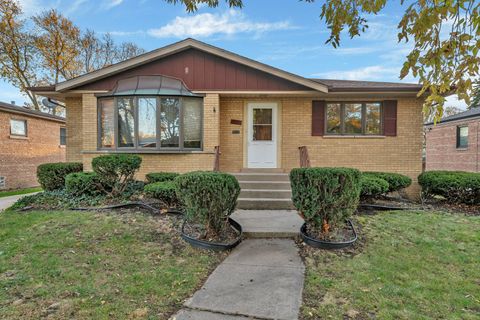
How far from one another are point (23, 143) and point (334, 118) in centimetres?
1577


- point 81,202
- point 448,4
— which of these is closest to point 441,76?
point 448,4

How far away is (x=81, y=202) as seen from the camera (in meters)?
7.47

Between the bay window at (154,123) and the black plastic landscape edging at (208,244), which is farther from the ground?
the bay window at (154,123)

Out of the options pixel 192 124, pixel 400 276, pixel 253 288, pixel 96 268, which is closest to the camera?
pixel 253 288

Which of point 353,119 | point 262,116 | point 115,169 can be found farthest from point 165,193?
point 353,119

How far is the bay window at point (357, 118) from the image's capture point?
9.70 meters

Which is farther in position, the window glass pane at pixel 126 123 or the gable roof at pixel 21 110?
the gable roof at pixel 21 110

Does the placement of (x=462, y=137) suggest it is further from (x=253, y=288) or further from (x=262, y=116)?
(x=253, y=288)

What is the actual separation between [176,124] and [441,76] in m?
7.24

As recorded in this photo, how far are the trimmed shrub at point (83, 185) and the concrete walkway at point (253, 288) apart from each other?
5.00m

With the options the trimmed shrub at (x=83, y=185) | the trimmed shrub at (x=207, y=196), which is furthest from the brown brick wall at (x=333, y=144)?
the trimmed shrub at (x=207, y=196)

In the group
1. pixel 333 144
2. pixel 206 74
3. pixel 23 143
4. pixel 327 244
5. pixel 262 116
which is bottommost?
pixel 327 244

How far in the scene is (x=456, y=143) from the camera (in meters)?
18.0

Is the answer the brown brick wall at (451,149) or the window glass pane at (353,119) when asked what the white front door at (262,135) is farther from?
the brown brick wall at (451,149)
